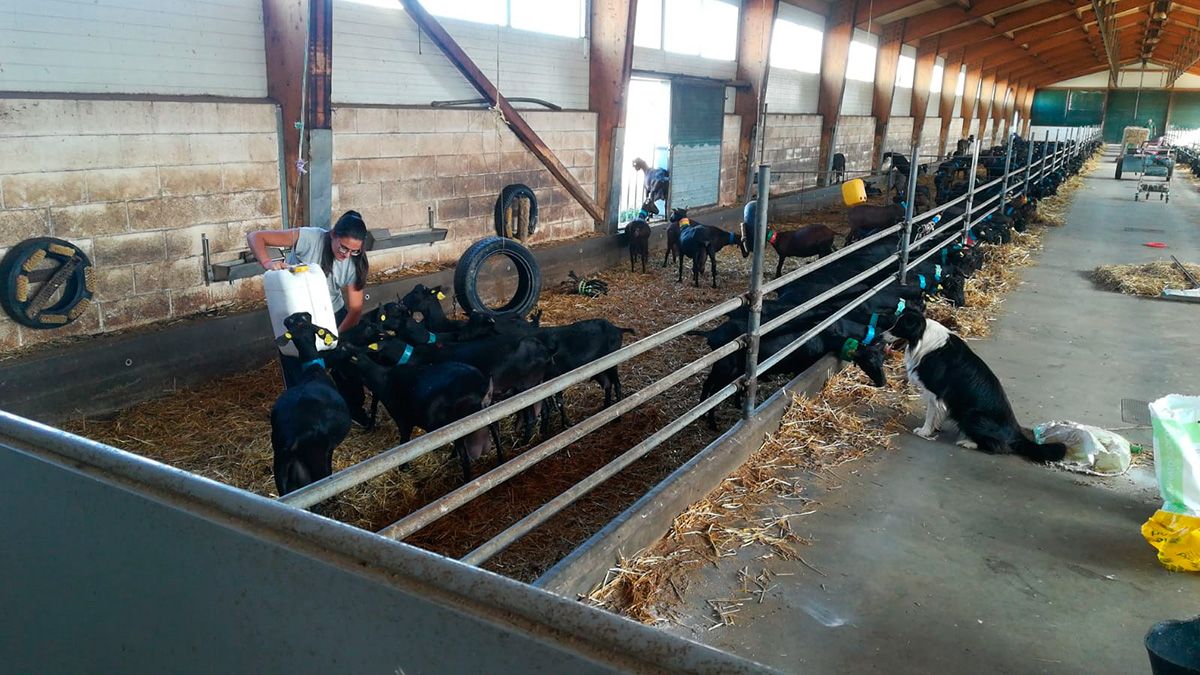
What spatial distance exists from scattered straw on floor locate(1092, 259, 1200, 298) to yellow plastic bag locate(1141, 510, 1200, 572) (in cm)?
685

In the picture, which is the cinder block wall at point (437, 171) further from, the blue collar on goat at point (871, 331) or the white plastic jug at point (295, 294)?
the blue collar on goat at point (871, 331)

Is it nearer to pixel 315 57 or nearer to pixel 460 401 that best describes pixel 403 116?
pixel 315 57

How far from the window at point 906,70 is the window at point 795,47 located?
10002 millimetres

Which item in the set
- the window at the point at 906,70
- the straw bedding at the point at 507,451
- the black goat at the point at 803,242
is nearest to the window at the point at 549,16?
the black goat at the point at 803,242

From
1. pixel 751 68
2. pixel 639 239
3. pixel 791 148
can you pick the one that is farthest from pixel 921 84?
Result: pixel 639 239

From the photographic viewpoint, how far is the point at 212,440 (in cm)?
563

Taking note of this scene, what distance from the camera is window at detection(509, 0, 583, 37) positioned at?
10680 millimetres

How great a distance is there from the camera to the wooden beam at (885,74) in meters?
24.7

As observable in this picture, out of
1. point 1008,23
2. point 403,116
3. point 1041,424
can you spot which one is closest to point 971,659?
point 1041,424

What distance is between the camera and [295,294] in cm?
506

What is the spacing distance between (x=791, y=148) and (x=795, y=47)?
2501mm

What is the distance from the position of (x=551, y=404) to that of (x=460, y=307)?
3614 millimetres

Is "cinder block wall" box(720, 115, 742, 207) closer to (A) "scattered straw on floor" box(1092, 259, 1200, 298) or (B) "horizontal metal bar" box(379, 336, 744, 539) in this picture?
(A) "scattered straw on floor" box(1092, 259, 1200, 298)

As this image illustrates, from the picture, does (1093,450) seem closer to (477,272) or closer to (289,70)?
(477,272)
